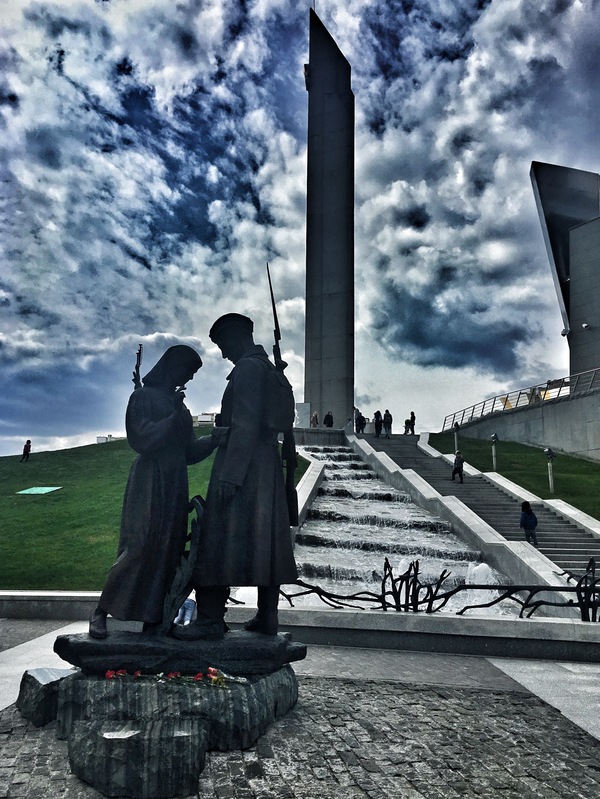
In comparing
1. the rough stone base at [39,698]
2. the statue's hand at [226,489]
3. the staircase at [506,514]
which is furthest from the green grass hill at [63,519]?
the staircase at [506,514]

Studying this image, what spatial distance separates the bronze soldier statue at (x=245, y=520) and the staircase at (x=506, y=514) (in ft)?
29.6

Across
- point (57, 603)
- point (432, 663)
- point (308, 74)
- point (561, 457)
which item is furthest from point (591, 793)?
point (308, 74)

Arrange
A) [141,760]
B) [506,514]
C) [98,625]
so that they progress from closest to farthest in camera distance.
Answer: [141,760]
[98,625]
[506,514]

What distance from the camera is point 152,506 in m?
5.22

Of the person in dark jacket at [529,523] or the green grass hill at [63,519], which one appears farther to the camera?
the person in dark jacket at [529,523]

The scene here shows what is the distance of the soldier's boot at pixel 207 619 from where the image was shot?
17.1 feet

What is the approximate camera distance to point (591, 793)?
12.8 feet

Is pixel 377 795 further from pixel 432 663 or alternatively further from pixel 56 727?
pixel 432 663

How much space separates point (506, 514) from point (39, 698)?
53.9 feet

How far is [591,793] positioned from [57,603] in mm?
8515

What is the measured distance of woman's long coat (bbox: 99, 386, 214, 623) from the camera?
507cm

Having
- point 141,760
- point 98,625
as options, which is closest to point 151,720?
point 141,760

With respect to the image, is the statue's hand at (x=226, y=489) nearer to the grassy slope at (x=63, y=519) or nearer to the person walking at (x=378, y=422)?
the grassy slope at (x=63, y=519)

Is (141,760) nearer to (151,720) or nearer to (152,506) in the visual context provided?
(151,720)
